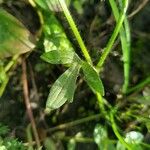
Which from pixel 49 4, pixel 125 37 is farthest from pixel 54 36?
pixel 125 37

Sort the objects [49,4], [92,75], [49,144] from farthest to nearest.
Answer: [49,144] → [49,4] → [92,75]

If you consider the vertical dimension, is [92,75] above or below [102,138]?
above

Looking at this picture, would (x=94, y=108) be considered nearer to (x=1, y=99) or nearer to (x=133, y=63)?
(x=133, y=63)

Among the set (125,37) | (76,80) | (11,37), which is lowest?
(76,80)

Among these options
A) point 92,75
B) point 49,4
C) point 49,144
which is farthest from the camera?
point 49,144

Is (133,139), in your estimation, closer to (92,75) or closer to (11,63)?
(92,75)

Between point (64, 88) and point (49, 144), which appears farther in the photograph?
point (49, 144)

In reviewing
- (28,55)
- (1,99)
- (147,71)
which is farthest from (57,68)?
(147,71)
